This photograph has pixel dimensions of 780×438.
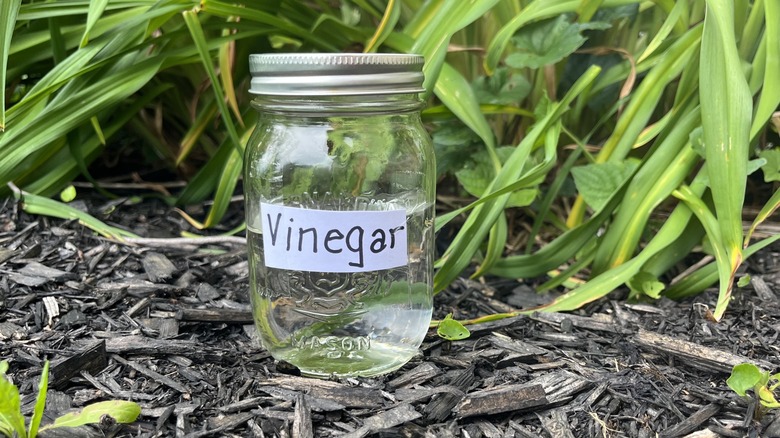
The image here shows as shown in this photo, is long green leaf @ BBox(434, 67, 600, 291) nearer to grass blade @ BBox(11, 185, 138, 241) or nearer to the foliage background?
the foliage background

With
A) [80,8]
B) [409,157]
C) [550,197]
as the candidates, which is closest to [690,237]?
[550,197]

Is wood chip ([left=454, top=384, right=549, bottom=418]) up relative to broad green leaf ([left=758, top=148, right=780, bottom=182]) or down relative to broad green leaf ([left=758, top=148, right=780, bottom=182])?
down

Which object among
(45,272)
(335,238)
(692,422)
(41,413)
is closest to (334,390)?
(335,238)

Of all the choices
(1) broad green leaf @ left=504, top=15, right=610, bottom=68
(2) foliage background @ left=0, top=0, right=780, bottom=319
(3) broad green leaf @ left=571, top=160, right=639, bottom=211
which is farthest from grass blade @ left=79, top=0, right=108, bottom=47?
(3) broad green leaf @ left=571, top=160, right=639, bottom=211

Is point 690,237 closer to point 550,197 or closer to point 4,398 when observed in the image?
point 550,197

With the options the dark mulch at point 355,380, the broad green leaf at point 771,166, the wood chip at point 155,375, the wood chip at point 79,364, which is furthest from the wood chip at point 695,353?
the wood chip at point 79,364
